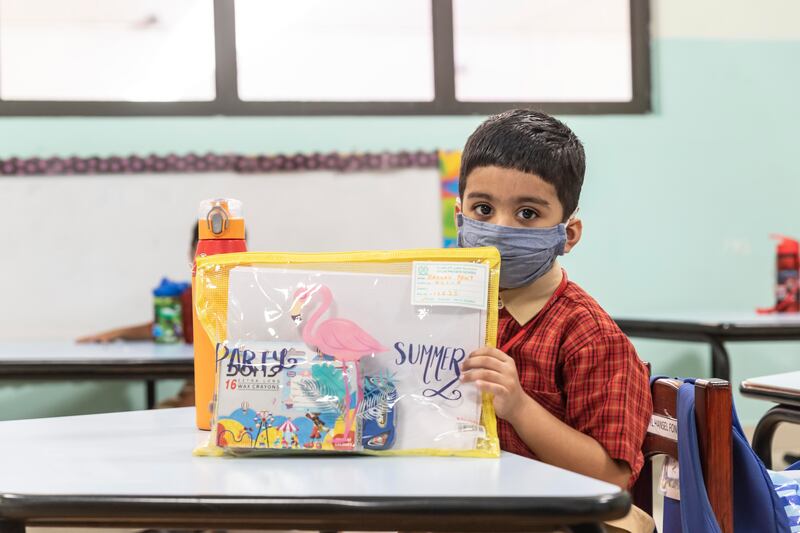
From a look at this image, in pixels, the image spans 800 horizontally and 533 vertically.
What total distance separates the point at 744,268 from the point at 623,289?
0.56 meters

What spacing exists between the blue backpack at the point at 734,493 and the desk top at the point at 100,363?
1.46 meters

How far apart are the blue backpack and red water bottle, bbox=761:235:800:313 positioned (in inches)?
84.8

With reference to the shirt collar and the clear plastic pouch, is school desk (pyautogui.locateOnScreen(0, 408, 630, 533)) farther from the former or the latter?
the shirt collar

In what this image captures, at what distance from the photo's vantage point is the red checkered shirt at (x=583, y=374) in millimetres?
1013

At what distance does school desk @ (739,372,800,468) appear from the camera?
58.6 inches

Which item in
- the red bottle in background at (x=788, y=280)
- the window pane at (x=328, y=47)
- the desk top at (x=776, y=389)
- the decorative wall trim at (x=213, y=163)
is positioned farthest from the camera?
the window pane at (x=328, y=47)

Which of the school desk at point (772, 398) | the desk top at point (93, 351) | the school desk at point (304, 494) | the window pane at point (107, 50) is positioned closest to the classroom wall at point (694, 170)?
the window pane at point (107, 50)

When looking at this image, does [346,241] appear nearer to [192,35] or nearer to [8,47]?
[192,35]

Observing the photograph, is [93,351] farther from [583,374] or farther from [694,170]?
[694,170]

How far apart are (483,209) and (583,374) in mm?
256

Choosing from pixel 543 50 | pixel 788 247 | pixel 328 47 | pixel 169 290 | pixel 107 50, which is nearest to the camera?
pixel 169 290

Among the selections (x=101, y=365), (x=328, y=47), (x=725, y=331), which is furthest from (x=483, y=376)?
(x=328, y=47)

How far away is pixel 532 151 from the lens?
44.8 inches

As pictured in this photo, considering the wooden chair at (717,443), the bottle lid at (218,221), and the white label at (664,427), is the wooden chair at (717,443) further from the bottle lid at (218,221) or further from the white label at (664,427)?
the bottle lid at (218,221)
